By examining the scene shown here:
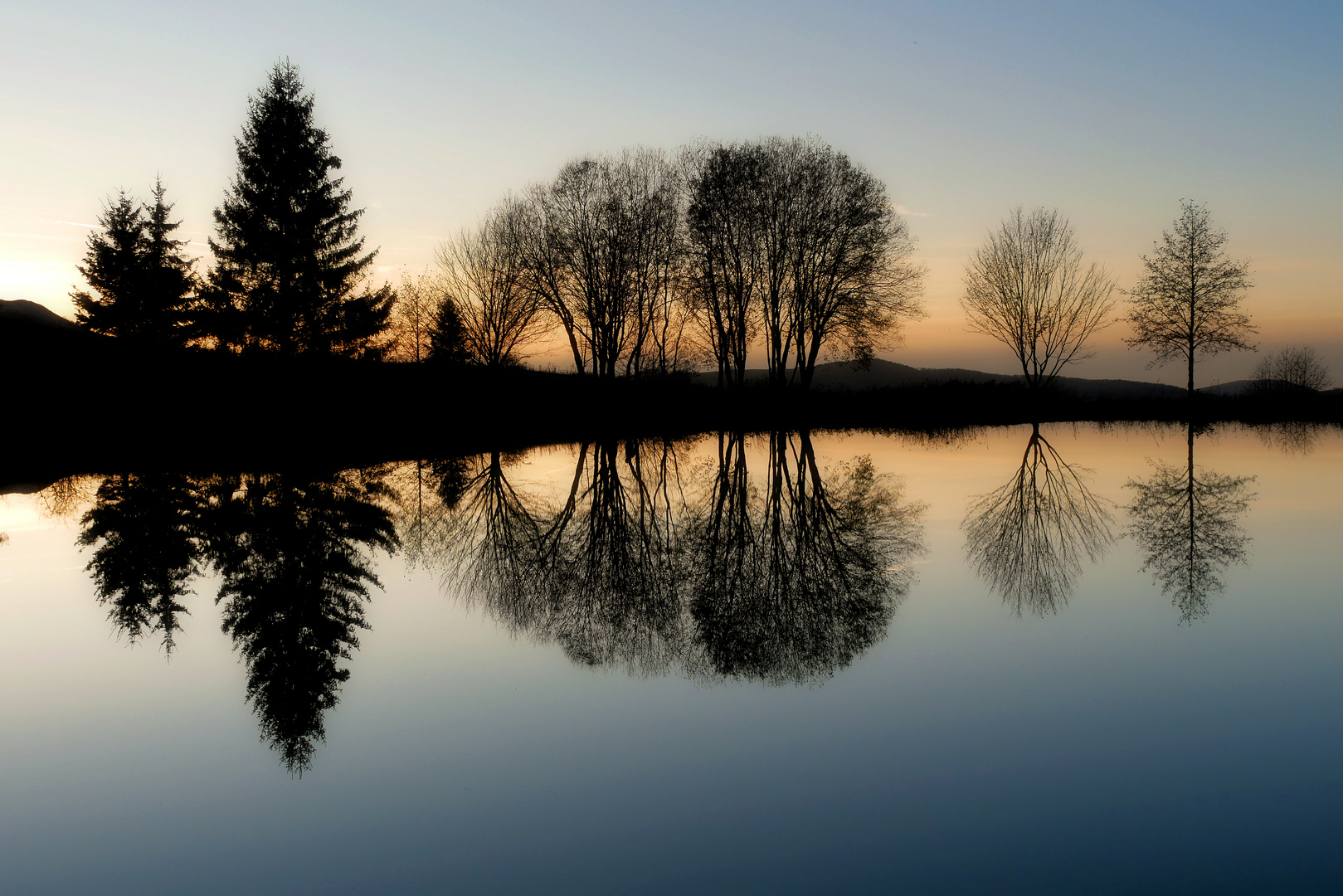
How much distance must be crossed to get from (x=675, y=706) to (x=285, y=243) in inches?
1305

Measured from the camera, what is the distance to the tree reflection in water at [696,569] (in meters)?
6.30

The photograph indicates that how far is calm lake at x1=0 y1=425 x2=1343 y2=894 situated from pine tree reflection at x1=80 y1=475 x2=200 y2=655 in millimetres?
82

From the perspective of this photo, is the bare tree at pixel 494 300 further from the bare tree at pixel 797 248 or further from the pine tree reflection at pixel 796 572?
the pine tree reflection at pixel 796 572

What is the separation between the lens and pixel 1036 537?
10367 mm

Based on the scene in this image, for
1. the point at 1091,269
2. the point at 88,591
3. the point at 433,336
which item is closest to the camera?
the point at 88,591

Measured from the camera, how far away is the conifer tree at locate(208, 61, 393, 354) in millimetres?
32250

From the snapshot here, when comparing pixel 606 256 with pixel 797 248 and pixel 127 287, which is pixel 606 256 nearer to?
pixel 797 248

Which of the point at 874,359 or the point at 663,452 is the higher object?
the point at 874,359

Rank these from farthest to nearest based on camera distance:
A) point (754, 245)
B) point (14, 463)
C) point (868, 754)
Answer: point (754, 245)
point (14, 463)
point (868, 754)

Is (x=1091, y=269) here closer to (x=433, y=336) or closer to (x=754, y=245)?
(x=754, y=245)

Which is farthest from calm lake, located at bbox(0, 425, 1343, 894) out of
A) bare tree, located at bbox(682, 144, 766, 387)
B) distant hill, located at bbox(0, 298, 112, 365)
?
bare tree, located at bbox(682, 144, 766, 387)

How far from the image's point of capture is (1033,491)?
14680mm

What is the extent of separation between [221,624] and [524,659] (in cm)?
284

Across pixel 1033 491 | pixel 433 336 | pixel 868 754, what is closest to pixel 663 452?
pixel 1033 491
